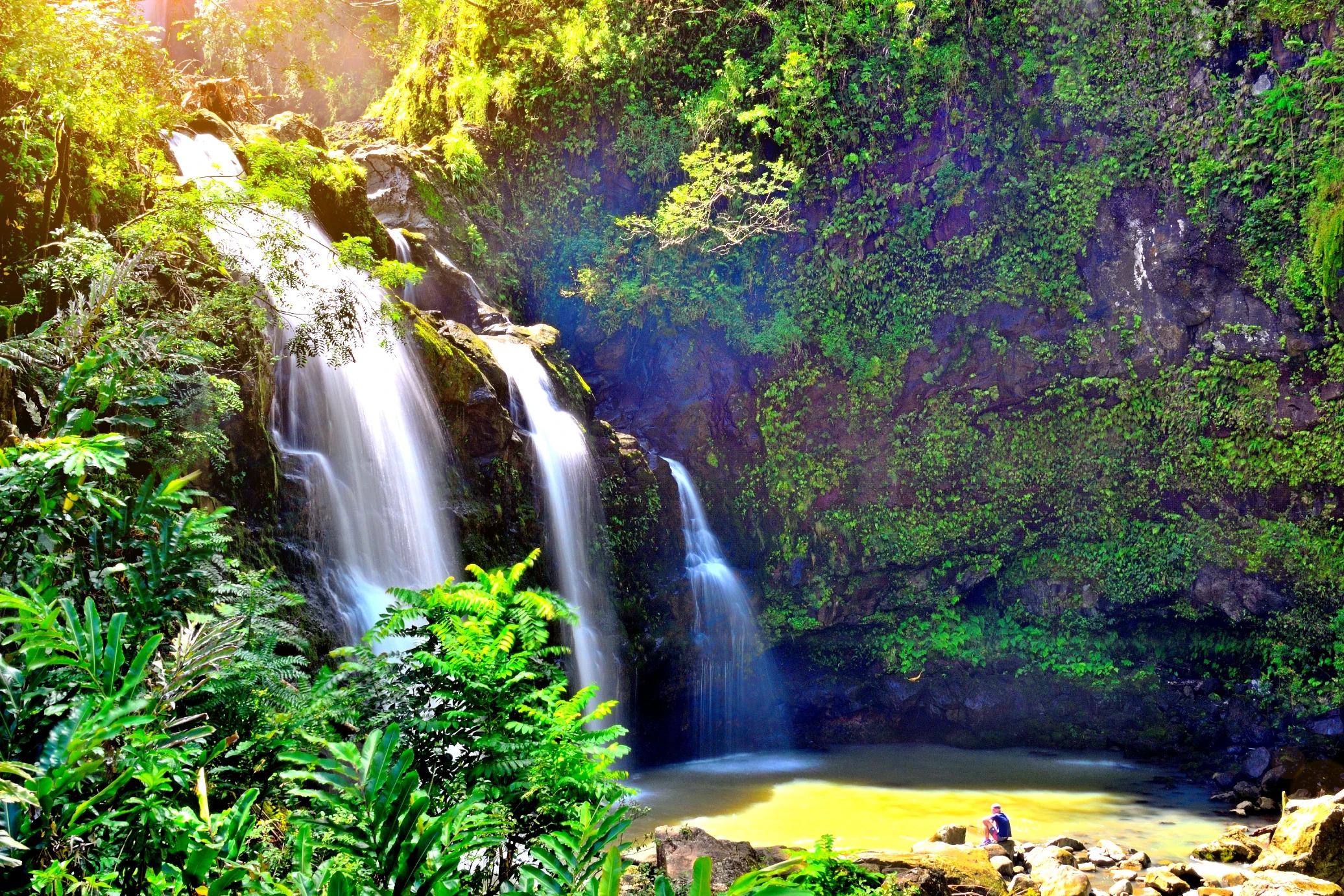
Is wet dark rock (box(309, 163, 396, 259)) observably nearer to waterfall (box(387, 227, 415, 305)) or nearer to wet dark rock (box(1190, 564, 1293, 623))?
waterfall (box(387, 227, 415, 305))

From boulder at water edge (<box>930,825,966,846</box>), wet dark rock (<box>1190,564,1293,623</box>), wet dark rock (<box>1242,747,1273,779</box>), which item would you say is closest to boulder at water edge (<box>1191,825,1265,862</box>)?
boulder at water edge (<box>930,825,966,846</box>)

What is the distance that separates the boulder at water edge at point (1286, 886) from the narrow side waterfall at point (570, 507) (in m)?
7.34

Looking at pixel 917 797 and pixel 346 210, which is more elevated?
pixel 346 210

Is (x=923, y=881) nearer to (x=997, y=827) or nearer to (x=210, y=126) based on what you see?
(x=997, y=827)

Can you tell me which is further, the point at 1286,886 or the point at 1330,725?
the point at 1330,725

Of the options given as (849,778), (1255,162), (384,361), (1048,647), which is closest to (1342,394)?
(1255,162)

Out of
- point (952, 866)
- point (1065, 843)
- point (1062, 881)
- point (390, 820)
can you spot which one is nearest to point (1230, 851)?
point (1065, 843)

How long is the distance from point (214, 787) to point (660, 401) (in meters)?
12.9

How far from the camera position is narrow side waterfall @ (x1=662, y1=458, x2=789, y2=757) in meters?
13.7

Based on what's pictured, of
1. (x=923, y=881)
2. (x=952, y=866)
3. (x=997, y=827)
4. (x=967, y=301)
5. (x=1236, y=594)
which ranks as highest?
(x=967, y=301)

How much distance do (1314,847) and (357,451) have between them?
34.4 ft

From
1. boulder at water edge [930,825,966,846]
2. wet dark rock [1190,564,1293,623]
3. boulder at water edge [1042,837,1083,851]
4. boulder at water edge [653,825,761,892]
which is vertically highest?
wet dark rock [1190,564,1293,623]

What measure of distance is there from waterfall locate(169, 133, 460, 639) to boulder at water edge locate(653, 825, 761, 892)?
4.15 meters

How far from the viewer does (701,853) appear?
5434mm
